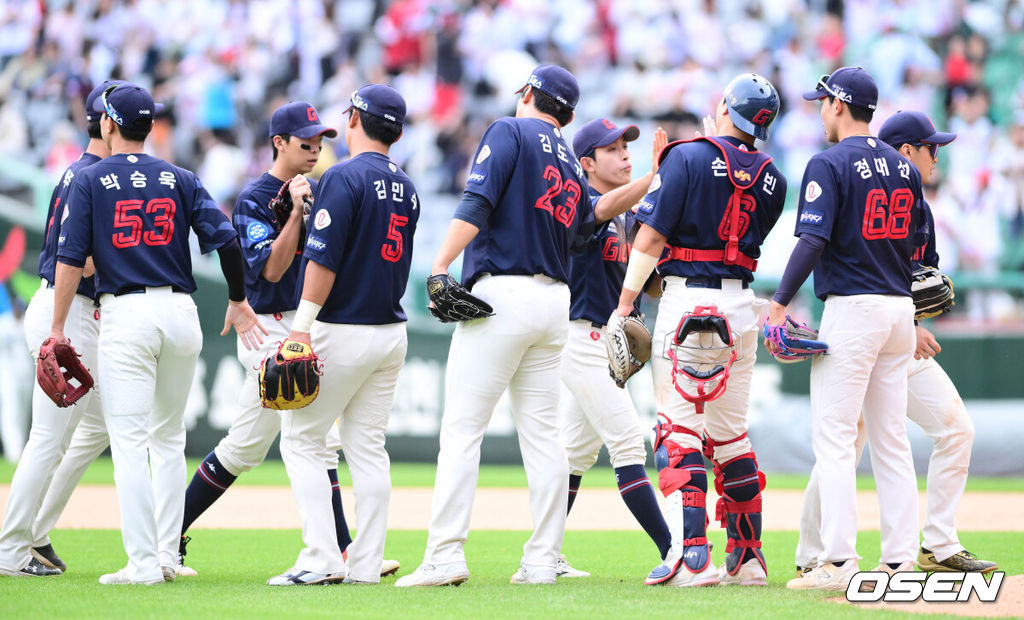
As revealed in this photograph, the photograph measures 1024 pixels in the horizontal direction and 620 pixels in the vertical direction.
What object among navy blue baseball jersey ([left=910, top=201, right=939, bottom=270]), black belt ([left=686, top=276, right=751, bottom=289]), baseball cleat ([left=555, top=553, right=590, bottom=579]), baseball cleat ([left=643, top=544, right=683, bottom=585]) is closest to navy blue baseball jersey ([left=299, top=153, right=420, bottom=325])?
black belt ([left=686, top=276, right=751, bottom=289])

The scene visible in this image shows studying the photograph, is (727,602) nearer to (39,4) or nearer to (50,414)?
(50,414)

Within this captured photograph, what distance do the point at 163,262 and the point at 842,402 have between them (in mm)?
3429

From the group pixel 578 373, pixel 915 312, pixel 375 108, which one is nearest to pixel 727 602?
pixel 578 373

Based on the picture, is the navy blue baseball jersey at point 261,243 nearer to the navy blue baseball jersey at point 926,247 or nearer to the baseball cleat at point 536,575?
the baseball cleat at point 536,575

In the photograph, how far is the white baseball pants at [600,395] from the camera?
656 centimetres

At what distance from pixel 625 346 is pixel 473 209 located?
99 centimetres

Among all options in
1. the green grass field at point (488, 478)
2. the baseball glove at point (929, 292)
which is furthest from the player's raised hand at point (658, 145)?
the green grass field at point (488, 478)

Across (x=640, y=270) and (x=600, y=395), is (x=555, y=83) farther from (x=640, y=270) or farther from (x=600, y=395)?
(x=600, y=395)

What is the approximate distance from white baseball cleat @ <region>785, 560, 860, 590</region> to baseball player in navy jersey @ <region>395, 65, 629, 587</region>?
123 cm

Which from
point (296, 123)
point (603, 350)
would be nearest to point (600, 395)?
point (603, 350)

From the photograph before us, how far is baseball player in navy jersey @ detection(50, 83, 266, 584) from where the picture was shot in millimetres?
5992

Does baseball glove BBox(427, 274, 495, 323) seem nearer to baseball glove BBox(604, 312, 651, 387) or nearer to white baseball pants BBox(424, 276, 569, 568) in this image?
white baseball pants BBox(424, 276, 569, 568)

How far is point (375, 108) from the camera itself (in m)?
6.16

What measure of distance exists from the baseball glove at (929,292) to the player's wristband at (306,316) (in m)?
3.16
